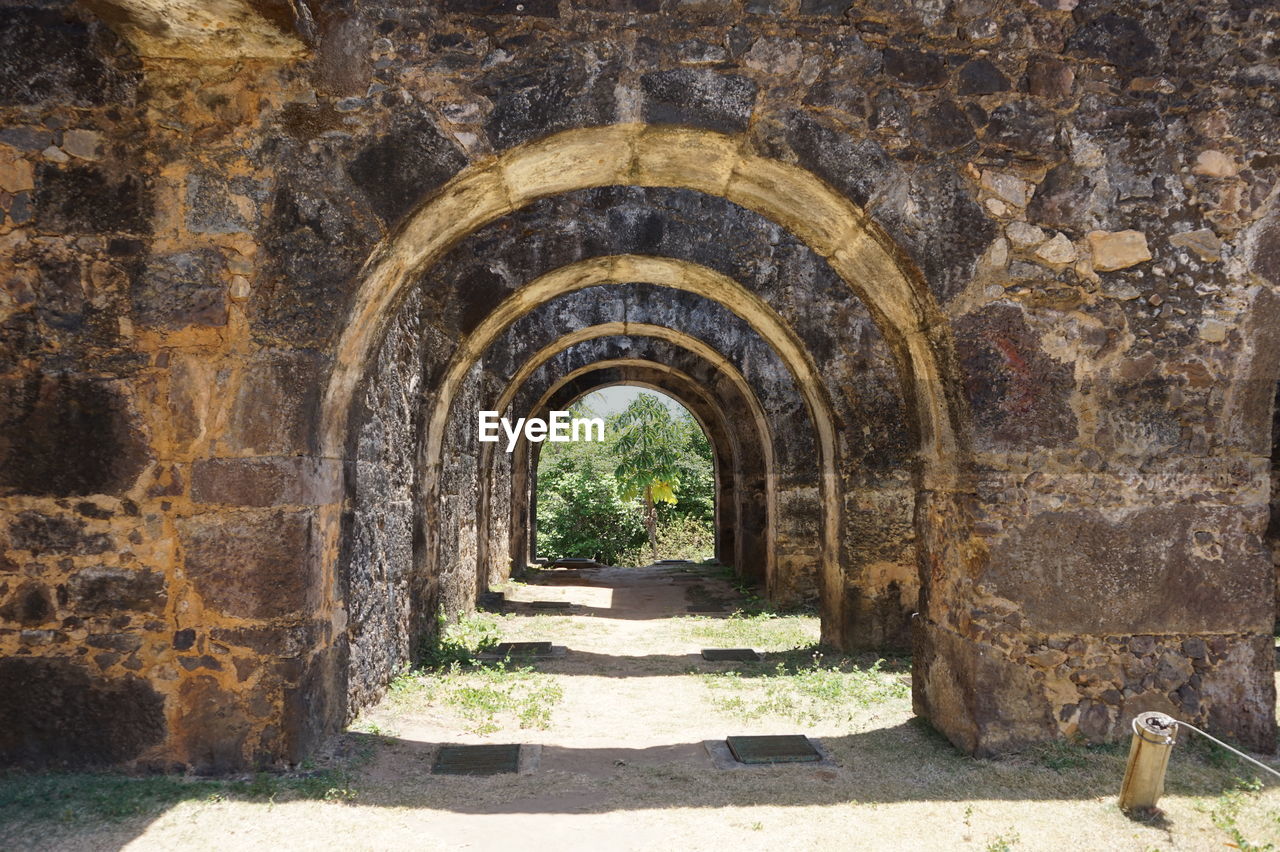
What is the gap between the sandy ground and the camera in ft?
10.5

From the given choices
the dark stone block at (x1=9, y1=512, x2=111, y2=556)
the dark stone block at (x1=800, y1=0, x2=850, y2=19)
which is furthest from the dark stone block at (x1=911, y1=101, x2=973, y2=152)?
the dark stone block at (x1=9, y1=512, x2=111, y2=556)

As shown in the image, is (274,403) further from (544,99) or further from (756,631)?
(756,631)

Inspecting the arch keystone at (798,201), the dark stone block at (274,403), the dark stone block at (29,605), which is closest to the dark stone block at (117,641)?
the dark stone block at (29,605)

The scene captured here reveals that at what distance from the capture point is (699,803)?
11.9 ft

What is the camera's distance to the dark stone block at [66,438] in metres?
3.70

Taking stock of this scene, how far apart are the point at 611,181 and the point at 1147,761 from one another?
328cm

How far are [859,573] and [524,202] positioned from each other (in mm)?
3915

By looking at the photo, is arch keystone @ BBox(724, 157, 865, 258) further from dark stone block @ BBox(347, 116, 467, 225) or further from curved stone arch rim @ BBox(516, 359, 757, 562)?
curved stone arch rim @ BBox(516, 359, 757, 562)

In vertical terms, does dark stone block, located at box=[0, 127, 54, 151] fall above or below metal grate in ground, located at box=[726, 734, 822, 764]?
above

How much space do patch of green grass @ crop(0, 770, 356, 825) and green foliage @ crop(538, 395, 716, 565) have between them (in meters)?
14.9

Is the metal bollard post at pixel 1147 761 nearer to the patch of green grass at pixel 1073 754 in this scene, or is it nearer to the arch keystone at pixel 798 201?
the patch of green grass at pixel 1073 754

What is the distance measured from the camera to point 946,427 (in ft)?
13.7

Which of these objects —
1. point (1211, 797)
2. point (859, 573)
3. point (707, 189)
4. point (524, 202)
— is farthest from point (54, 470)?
point (859, 573)

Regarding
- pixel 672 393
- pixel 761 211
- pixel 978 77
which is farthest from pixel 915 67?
pixel 672 393
